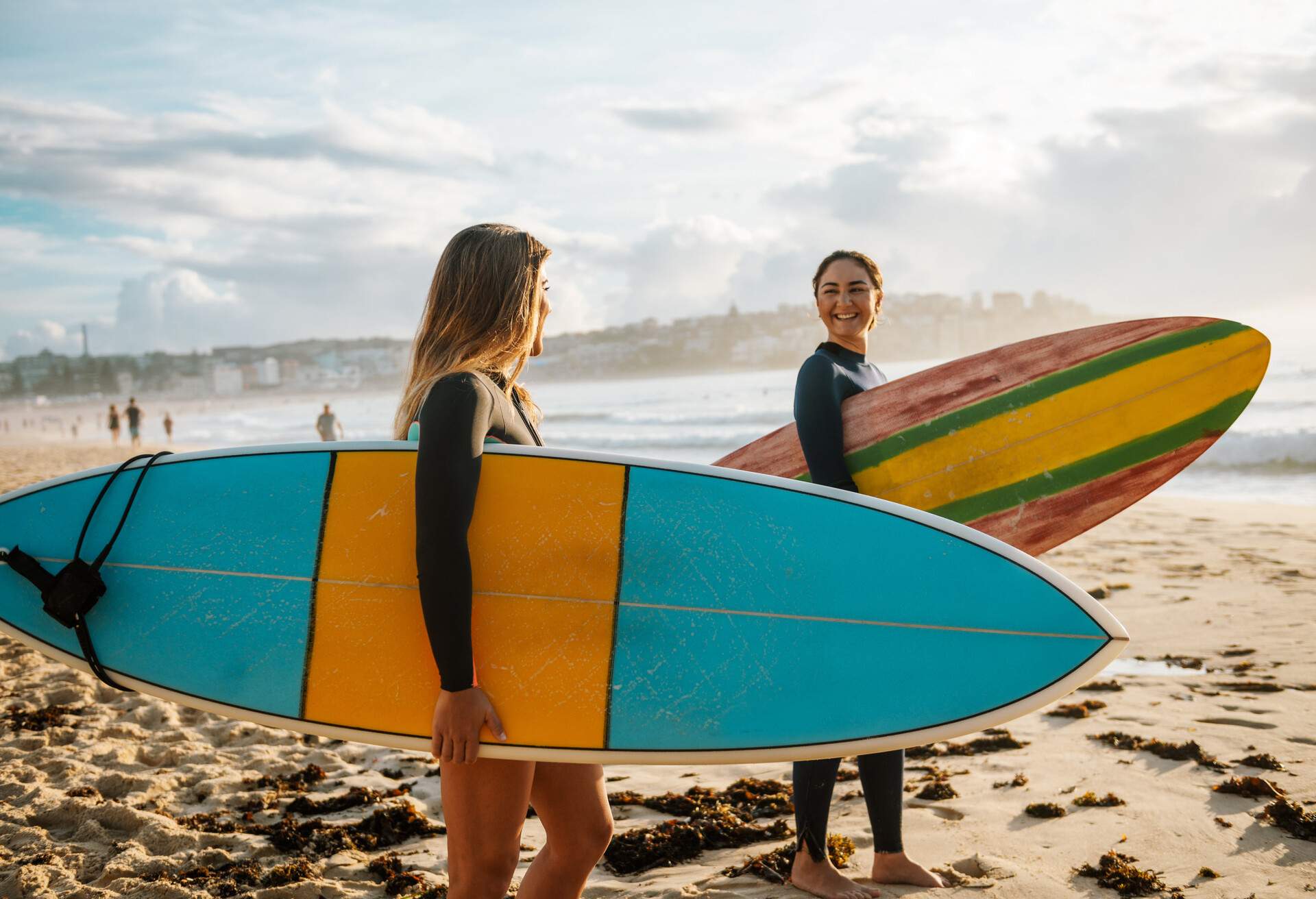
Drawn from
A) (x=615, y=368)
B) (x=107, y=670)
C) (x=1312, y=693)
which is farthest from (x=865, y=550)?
(x=615, y=368)

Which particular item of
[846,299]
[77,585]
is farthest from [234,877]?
[846,299]

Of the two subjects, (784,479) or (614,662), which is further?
(784,479)

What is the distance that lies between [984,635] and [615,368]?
71.9 m

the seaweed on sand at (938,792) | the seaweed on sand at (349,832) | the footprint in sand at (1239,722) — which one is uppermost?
the footprint in sand at (1239,722)

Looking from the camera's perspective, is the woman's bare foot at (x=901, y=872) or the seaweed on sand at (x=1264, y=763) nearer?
the woman's bare foot at (x=901, y=872)

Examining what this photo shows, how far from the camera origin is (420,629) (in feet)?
5.41

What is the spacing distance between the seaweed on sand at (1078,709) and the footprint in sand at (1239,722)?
355mm

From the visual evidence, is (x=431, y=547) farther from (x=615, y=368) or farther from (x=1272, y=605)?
(x=615, y=368)

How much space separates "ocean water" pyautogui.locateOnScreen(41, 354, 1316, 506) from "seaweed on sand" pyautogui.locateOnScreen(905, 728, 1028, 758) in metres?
2.09

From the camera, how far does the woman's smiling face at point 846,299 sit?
2.14 meters

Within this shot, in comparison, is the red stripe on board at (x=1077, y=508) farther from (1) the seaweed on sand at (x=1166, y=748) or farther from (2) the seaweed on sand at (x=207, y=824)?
(2) the seaweed on sand at (x=207, y=824)

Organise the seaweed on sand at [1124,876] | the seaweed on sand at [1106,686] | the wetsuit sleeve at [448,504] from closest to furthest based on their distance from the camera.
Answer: the wetsuit sleeve at [448,504]
the seaweed on sand at [1124,876]
the seaweed on sand at [1106,686]

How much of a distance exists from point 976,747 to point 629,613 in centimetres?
200

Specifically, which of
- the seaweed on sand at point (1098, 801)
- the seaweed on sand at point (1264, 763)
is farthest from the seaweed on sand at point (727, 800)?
the seaweed on sand at point (1264, 763)
